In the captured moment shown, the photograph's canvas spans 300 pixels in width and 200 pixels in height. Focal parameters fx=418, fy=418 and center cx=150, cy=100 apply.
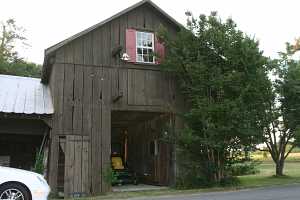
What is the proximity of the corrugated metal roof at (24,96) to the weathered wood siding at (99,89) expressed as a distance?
2.95ft

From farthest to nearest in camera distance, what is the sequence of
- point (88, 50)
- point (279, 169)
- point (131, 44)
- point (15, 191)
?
point (279, 169) → point (131, 44) → point (88, 50) → point (15, 191)

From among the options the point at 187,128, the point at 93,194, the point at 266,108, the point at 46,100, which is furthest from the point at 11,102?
the point at 266,108

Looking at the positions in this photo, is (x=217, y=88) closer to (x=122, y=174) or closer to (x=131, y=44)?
(x=131, y=44)

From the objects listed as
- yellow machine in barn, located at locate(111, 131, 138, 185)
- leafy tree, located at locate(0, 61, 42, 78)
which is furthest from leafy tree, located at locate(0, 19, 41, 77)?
yellow machine in barn, located at locate(111, 131, 138, 185)

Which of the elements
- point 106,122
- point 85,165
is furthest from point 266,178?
point 85,165

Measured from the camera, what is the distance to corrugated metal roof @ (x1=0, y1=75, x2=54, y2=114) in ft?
56.1

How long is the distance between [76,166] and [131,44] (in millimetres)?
5814

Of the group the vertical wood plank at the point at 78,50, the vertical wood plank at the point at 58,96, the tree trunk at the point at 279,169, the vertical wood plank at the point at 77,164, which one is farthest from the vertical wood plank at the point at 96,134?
the tree trunk at the point at 279,169

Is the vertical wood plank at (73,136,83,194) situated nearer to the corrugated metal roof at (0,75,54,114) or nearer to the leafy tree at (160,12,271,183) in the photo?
the corrugated metal roof at (0,75,54,114)

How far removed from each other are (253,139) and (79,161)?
723cm

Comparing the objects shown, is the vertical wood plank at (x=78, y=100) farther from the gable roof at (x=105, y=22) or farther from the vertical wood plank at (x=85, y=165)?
the gable roof at (x=105, y=22)

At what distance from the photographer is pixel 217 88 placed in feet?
56.5

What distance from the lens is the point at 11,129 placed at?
19.8 m

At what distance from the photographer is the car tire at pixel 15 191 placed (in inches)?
376
